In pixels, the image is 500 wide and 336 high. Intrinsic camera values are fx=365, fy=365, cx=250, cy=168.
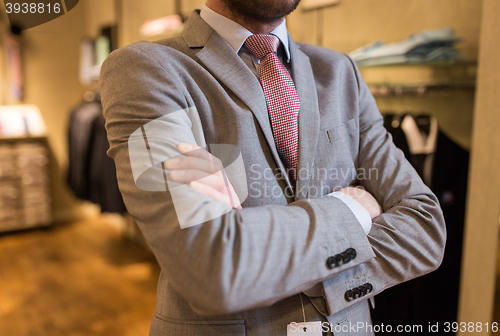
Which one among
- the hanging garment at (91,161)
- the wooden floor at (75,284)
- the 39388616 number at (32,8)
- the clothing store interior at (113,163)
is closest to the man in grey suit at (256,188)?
the 39388616 number at (32,8)

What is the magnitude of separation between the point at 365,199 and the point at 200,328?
51 cm

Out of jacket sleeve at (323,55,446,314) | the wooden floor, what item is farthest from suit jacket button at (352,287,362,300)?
the wooden floor

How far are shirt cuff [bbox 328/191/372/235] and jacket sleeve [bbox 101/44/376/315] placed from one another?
0.12ft

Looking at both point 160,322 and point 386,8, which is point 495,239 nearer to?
point 160,322

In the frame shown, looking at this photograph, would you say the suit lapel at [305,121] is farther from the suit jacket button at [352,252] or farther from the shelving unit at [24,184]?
the shelving unit at [24,184]

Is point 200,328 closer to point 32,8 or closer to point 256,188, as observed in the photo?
point 256,188

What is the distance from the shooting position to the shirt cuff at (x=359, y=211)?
834 millimetres

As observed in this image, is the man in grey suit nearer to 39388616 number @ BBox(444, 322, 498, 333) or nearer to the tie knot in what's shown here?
the tie knot

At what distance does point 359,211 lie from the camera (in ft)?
2.77

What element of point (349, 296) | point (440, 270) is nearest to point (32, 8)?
point (349, 296)

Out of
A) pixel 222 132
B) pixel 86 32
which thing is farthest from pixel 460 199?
pixel 86 32

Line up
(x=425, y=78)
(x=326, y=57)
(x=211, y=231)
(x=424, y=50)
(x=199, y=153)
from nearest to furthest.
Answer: (x=211, y=231) → (x=199, y=153) → (x=326, y=57) → (x=424, y=50) → (x=425, y=78)

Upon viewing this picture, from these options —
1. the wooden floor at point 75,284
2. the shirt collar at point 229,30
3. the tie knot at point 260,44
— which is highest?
the shirt collar at point 229,30

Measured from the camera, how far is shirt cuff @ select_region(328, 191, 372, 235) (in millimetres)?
834
